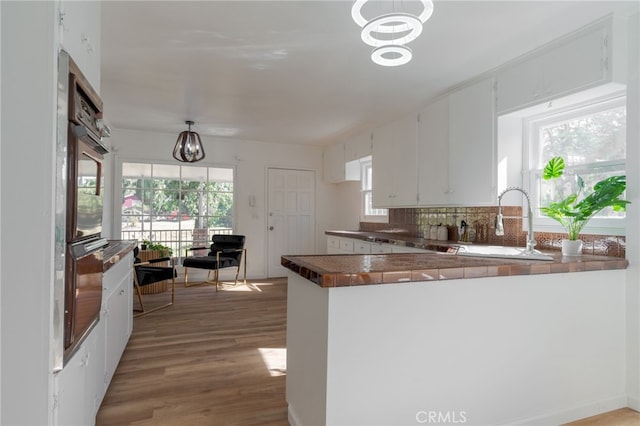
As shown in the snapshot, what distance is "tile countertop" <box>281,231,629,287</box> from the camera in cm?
136

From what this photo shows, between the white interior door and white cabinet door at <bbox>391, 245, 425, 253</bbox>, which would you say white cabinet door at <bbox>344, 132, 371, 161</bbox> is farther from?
white cabinet door at <bbox>391, 245, 425, 253</bbox>

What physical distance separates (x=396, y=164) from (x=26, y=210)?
3614 millimetres

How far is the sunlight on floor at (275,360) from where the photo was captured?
2.41 m

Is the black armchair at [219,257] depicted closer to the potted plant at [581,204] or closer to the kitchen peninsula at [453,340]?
the kitchen peninsula at [453,340]

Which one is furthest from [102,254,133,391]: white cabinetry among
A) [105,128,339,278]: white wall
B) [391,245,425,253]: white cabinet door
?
[105,128,339,278]: white wall

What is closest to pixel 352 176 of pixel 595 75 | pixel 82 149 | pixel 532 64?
pixel 532 64

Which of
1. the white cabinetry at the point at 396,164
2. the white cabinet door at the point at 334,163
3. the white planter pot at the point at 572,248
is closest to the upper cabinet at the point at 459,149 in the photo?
the white cabinetry at the point at 396,164

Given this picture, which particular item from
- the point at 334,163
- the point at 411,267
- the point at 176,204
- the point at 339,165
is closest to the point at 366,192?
the point at 339,165

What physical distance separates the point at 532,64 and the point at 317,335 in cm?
243

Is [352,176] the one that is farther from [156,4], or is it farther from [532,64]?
[156,4]

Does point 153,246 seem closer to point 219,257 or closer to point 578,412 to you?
point 219,257

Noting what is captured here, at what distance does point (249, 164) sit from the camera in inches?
227

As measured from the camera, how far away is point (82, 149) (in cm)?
121

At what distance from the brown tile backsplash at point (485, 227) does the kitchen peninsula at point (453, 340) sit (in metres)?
0.29
